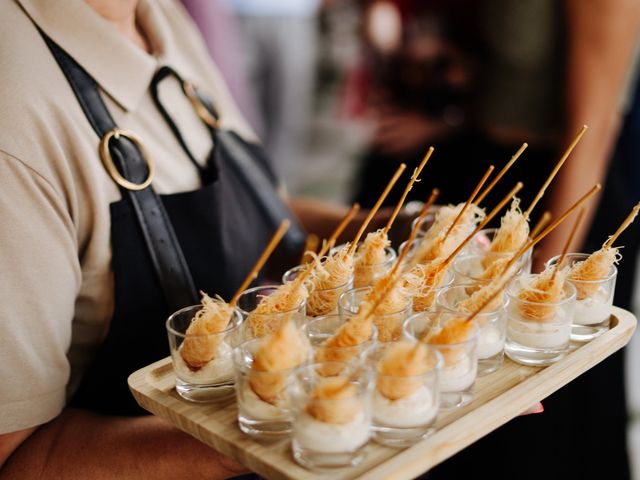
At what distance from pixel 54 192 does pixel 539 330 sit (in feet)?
2.93

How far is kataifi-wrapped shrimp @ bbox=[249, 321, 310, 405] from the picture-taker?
3.65 feet

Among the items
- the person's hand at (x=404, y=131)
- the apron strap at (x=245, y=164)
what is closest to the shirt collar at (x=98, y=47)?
the apron strap at (x=245, y=164)

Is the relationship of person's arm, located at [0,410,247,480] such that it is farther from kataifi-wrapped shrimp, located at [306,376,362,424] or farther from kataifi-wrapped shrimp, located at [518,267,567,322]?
kataifi-wrapped shrimp, located at [518,267,567,322]

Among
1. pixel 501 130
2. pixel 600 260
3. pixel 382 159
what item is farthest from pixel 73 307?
pixel 382 159

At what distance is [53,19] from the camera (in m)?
1.47

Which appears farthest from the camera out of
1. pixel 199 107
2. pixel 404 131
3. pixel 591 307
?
pixel 404 131

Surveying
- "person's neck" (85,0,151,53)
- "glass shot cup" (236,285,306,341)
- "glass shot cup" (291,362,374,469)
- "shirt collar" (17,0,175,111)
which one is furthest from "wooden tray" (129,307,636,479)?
"person's neck" (85,0,151,53)

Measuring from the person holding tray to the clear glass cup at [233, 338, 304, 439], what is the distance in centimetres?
18

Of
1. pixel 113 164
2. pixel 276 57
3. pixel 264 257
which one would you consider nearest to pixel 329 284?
pixel 264 257

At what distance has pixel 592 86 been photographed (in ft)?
8.16

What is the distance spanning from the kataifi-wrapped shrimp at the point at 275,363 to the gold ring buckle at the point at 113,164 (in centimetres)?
51

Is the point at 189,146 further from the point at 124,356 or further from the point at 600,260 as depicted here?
the point at 600,260

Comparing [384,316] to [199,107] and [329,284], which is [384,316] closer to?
[329,284]

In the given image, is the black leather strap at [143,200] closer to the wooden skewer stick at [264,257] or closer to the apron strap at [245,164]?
the apron strap at [245,164]
